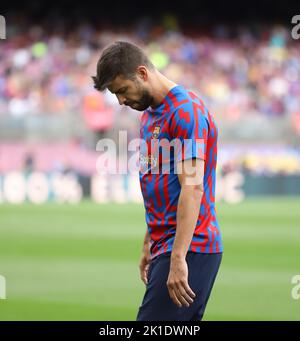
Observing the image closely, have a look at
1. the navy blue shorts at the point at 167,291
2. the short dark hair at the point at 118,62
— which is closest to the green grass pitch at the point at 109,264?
the navy blue shorts at the point at 167,291

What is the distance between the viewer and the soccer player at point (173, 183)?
429 cm

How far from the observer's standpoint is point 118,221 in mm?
17438

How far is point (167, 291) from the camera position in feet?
14.4

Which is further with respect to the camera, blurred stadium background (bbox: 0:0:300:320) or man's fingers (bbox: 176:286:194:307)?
blurred stadium background (bbox: 0:0:300:320)

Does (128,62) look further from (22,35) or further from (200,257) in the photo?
(22,35)

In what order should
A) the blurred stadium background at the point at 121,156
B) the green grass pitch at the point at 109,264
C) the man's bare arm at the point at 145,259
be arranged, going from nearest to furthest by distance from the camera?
1. the man's bare arm at the point at 145,259
2. the green grass pitch at the point at 109,264
3. the blurred stadium background at the point at 121,156

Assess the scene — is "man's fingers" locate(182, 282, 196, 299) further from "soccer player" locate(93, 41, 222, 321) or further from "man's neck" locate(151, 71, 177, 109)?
"man's neck" locate(151, 71, 177, 109)

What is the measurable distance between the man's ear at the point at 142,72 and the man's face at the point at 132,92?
0.8 inches

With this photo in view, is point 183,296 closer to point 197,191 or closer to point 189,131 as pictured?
point 197,191

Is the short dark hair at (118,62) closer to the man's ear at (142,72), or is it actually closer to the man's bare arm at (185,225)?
the man's ear at (142,72)

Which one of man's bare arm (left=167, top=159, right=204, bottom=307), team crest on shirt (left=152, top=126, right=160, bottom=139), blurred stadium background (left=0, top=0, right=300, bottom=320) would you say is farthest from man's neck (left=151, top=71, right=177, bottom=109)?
blurred stadium background (left=0, top=0, right=300, bottom=320)

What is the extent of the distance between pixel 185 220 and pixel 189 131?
448 millimetres

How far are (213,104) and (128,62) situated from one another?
75.1 ft

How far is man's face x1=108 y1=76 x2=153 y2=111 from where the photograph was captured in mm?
4359
